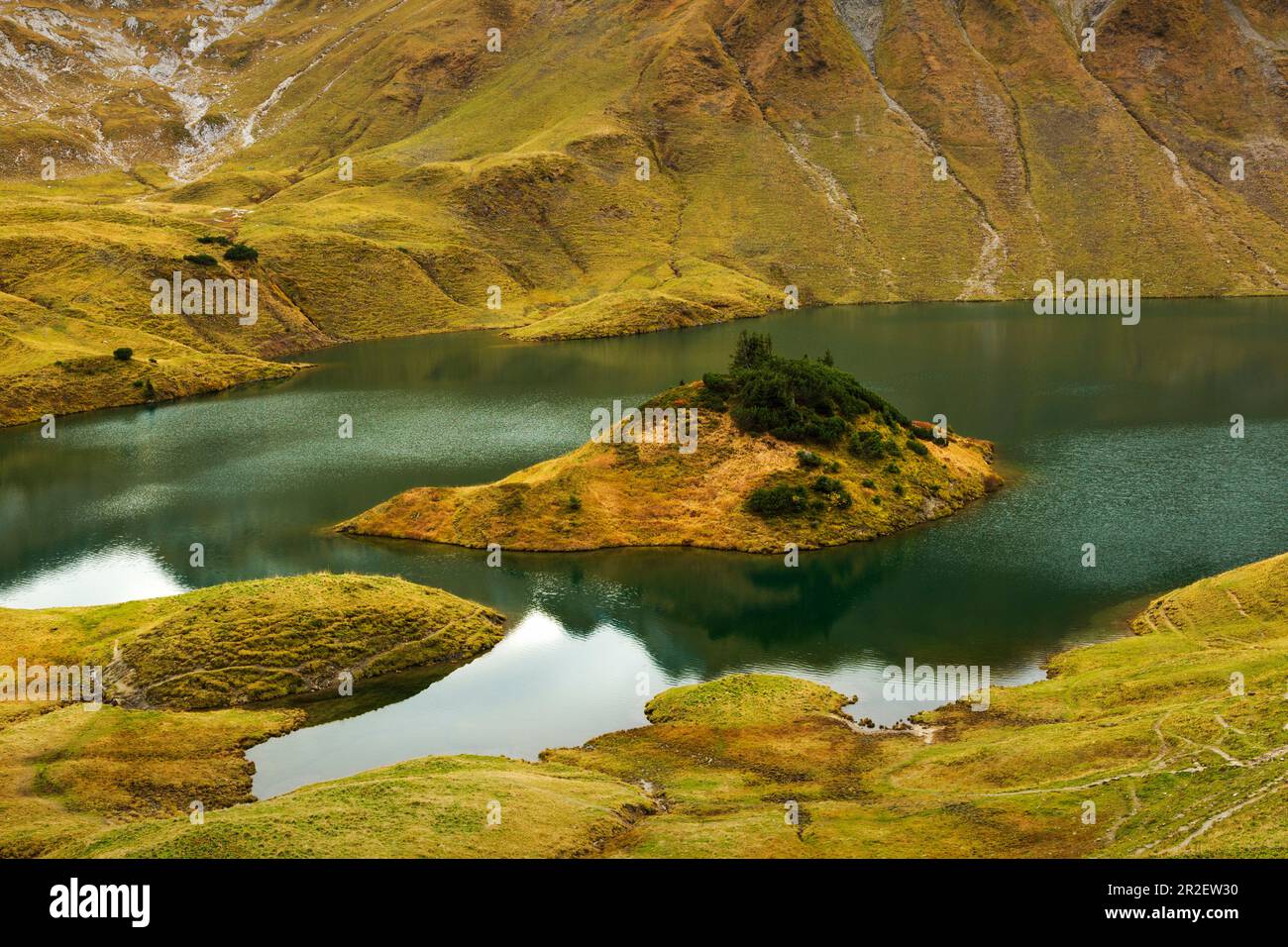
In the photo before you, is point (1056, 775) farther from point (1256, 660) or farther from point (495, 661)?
point (495, 661)

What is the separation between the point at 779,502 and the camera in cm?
Result: 7612

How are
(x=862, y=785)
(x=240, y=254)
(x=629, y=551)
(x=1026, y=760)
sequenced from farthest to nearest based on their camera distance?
(x=240, y=254) → (x=629, y=551) → (x=862, y=785) → (x=1026, y=760)

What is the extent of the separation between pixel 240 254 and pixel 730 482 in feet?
435

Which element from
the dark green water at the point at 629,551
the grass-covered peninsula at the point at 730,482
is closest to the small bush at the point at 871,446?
the grass-covered peninsula at the point at 730,482

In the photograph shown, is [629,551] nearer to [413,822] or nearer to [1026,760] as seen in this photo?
[1026,760]

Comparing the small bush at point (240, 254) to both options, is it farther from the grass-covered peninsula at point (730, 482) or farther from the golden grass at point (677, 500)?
the grass-covered peninsula at point (730, 482)

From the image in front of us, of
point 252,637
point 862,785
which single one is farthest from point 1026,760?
point 252,637

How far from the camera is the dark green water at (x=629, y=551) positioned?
5375 centimetres

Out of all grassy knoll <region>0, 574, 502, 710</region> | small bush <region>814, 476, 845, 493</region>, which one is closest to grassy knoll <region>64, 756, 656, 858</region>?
grassy knoll <region>0, 574, 502, 710</region>

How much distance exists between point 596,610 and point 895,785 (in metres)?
28.0

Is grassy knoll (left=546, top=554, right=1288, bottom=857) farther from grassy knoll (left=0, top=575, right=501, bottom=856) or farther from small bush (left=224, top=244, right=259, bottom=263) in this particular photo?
small bush (left=224, top=244, right=259, bottom=263)

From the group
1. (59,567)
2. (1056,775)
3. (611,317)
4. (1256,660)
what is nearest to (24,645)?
(59,567)

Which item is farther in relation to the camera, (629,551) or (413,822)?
(629,551)

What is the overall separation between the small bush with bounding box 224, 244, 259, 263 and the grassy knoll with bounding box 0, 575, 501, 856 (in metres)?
135
